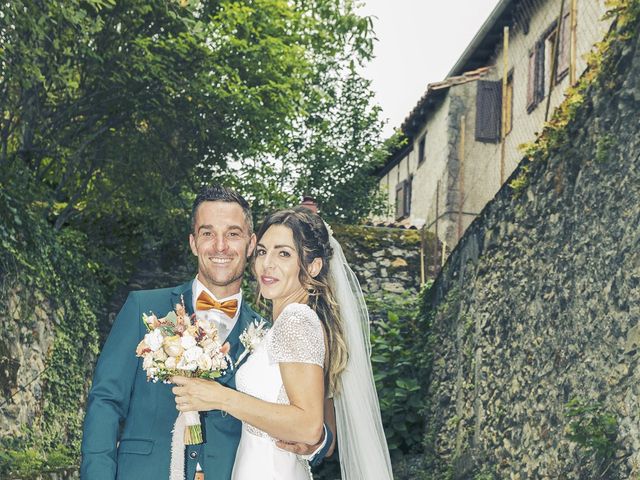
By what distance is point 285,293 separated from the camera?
4.19 meters

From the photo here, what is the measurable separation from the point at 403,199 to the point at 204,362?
22697mm

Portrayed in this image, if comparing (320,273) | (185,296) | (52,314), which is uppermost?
(320,273)

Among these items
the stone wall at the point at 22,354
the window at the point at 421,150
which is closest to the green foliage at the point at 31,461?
the stone wall at the point at 22,354

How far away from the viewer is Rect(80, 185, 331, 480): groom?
12.7 feet

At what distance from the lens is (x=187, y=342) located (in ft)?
12.3

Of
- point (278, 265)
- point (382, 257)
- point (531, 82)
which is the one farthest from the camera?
point (531, 82)

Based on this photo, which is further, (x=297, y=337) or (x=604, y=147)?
(x=604, y=147)

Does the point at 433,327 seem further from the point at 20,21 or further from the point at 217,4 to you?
the point at 20,21

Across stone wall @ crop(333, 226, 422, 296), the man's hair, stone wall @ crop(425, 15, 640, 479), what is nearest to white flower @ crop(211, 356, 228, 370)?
the man's hair

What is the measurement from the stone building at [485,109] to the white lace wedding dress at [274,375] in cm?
1175

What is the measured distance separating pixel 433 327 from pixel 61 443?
5.48 m

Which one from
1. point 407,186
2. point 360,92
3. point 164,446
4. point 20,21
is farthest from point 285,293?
point 407,186

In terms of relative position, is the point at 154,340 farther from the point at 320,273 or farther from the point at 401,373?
the point at 401,373

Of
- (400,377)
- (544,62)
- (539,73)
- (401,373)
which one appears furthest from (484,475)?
(539,73)
